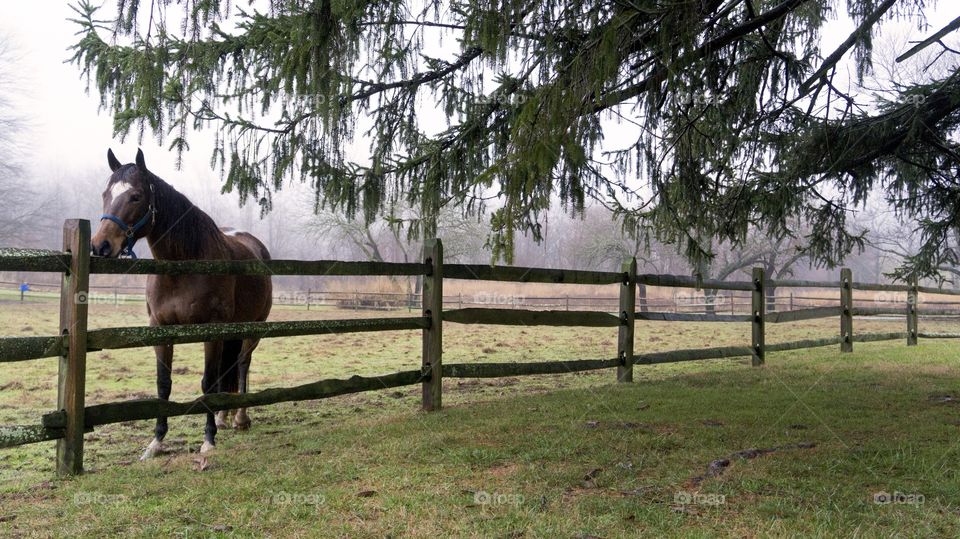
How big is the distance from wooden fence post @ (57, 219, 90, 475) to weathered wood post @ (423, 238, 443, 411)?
2.76 metres

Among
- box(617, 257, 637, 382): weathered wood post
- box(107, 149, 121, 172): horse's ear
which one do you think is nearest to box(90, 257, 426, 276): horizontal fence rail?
box(107, 149, 121, 172): horse's ear

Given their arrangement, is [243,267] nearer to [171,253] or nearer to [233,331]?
[233,331]

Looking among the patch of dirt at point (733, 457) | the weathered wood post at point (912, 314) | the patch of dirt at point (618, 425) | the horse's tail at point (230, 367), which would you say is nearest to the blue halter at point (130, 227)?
the horse's tail at point (230, 367)

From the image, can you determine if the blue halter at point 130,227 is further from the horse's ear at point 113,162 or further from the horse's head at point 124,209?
the horse's ear at point 113,162

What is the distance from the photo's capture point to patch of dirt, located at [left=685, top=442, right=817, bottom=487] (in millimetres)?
3451

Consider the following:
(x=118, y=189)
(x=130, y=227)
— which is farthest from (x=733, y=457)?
(x=118, y=189)

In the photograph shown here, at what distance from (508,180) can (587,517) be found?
181 centimetres

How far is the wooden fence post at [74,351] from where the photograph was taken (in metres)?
3.75

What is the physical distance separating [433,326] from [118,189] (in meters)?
2.79

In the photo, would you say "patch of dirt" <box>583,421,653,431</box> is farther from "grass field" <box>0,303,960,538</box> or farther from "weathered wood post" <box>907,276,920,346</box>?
"weathered wood post" <box>907,276,920,346</box>

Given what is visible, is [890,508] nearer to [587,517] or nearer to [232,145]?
[587,517]

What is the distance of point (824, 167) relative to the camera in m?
6.80

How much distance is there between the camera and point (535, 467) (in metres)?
3.67

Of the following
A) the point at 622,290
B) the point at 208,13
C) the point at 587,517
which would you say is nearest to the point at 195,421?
the point at 208,13
